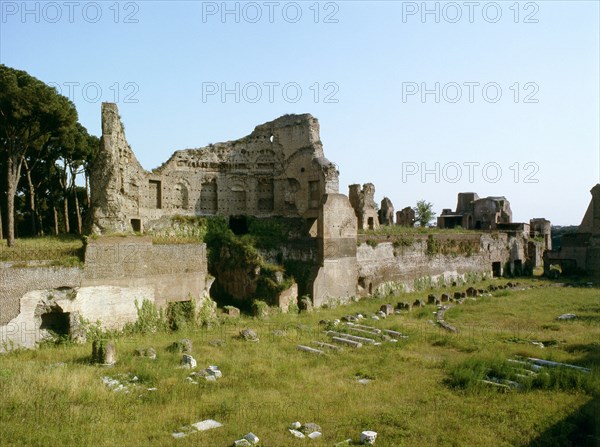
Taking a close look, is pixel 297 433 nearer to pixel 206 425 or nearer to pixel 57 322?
pixel 206 425

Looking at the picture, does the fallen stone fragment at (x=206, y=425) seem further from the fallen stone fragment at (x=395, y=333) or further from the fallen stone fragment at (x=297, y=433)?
the fallen stone fragment at (x=395, y=333)

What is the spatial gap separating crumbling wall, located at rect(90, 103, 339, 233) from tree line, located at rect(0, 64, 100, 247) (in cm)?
274

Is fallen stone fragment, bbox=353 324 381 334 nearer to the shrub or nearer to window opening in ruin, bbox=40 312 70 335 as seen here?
the shrub

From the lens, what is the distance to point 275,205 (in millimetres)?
26688

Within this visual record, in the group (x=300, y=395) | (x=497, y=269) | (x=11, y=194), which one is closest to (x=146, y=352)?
(x=300, y=395)

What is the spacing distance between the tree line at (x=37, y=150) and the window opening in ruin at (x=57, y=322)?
5.24m

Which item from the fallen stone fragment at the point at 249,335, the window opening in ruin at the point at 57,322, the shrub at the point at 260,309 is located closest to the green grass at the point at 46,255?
the window opening in ruin at the point at 57,322

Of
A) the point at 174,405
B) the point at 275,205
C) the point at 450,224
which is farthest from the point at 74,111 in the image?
the point at 450,224

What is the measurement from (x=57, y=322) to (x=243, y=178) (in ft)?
49.0

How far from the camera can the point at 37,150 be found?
857 inches

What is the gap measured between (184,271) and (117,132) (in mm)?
7394

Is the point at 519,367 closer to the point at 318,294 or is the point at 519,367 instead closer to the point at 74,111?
the point at 318,294

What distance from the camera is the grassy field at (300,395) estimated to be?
691 cm

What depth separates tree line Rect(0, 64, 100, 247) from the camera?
16.7 meters
